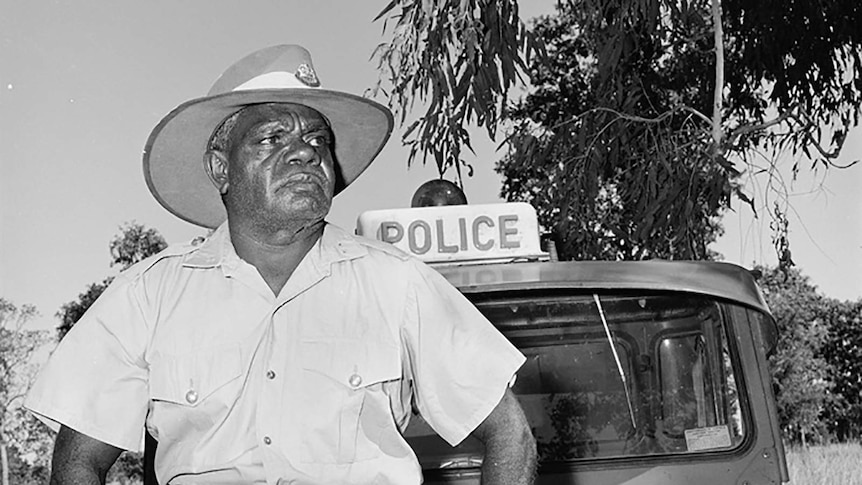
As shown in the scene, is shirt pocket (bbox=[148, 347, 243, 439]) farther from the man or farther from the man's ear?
the man's ear

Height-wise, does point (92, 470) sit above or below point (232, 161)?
below

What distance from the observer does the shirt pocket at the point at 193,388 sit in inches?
92.0

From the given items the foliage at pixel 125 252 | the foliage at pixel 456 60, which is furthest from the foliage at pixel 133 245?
the foliage at pixel 456 60

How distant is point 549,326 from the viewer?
357cm

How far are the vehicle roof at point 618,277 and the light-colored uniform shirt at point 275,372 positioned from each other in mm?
992

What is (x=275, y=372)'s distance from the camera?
236 cm

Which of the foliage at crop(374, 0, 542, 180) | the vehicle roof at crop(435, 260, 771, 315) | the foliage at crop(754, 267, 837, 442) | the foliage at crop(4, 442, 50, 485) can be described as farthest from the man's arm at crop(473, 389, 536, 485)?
the foliage at crop(754, 267, 837, 442)

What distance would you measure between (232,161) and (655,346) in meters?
1.54

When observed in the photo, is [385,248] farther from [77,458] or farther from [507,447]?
[77,458]

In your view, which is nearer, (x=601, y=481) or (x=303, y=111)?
(x=303, y=111)

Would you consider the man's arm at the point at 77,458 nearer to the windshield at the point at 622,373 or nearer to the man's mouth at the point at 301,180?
the man's mouth at the point at 301,180

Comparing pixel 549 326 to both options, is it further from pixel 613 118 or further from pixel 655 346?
pixel 613 118

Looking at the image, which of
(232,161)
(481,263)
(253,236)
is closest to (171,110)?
(232,161)

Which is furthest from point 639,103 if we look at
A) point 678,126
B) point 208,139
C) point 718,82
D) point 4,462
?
point 208,139
